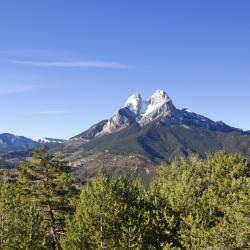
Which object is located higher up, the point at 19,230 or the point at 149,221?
the point at 149,221

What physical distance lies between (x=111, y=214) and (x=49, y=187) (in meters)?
20.4

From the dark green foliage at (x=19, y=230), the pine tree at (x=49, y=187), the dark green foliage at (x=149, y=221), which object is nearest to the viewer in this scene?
the dark green foliage at (x=19, y=230)

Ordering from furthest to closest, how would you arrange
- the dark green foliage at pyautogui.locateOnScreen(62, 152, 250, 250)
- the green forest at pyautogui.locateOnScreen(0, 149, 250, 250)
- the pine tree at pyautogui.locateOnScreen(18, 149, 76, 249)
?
the pine tree at pyautogui.locateOnScreen(18, 149, 76, 249) → the dark green foliage at pyautogui.locateOnScreen(62, 152, 250, 250) → the green forest at pyautogui.locateOnScreen(0, 149, 250, 250)

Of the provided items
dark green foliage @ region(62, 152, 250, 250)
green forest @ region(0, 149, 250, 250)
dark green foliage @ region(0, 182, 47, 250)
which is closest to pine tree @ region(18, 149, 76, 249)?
green forest @ region(0, 149, 250, 250)

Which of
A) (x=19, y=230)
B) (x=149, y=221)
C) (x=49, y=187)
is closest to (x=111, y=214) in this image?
(x=149, y=221)

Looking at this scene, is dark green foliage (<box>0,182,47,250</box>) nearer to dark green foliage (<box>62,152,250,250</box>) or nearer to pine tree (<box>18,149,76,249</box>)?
dark green foliage (<box>62,152,250,250</box>)

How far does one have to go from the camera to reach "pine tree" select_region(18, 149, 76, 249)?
273 feet

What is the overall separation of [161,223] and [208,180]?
3264 centimetres

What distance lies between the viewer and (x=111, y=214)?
6812 cm

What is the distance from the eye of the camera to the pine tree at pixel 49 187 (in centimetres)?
8331

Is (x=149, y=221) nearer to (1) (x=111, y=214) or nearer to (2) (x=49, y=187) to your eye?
(1) (x=111, y=214)

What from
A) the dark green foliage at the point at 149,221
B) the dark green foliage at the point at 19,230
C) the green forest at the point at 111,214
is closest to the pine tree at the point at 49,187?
the green forest at the point at 111,214

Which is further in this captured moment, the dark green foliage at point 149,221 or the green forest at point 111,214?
the dark green foliage at point 149,221

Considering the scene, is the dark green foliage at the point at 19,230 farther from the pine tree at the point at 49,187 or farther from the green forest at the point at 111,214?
the pine tree at the point at 49,187
